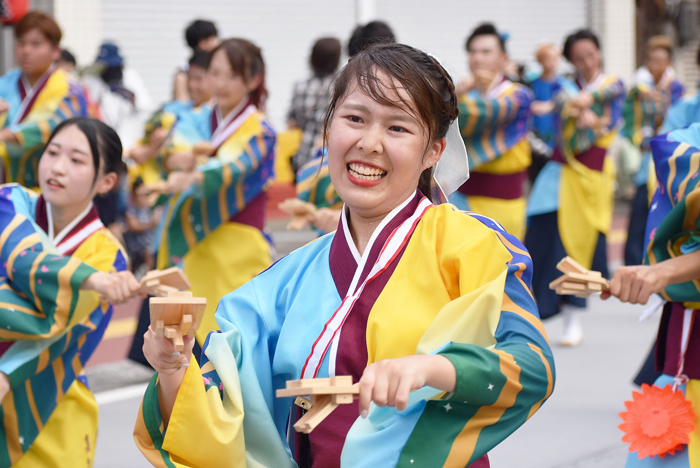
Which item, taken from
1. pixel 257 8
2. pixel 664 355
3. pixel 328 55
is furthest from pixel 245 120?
pixel 257 8

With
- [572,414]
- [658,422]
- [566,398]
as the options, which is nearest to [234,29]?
[566,398]

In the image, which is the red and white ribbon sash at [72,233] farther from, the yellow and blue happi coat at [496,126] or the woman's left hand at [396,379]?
the yellow and blue happi coat at [496,126]

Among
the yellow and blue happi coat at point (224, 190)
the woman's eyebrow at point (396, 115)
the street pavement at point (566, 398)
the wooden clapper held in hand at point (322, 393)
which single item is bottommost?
Answer: the street pavement at point (566, 398)

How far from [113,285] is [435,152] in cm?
118

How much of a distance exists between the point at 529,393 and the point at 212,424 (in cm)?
57

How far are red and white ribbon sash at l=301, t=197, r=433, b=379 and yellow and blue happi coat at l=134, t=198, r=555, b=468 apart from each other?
0.07 ft

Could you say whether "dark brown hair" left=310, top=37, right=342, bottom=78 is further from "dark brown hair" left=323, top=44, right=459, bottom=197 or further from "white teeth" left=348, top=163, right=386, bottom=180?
"white teeth" left=348, top=163, right=386, bottom=180

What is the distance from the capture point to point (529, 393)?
63.0 inches

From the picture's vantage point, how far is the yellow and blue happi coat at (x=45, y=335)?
9.08 feet

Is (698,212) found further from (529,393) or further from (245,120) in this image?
(245,120)

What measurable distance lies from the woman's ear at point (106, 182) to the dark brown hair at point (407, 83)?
59.9 inches

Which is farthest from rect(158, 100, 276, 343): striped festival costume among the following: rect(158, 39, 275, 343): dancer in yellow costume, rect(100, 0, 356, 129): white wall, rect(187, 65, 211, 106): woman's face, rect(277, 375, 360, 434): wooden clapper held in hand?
rect(100, 0, 356, 129): white wall

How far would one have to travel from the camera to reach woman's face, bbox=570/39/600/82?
6434 millimetres

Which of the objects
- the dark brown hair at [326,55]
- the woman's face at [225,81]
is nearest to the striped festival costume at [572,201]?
the dark brown hair at [326,55]
